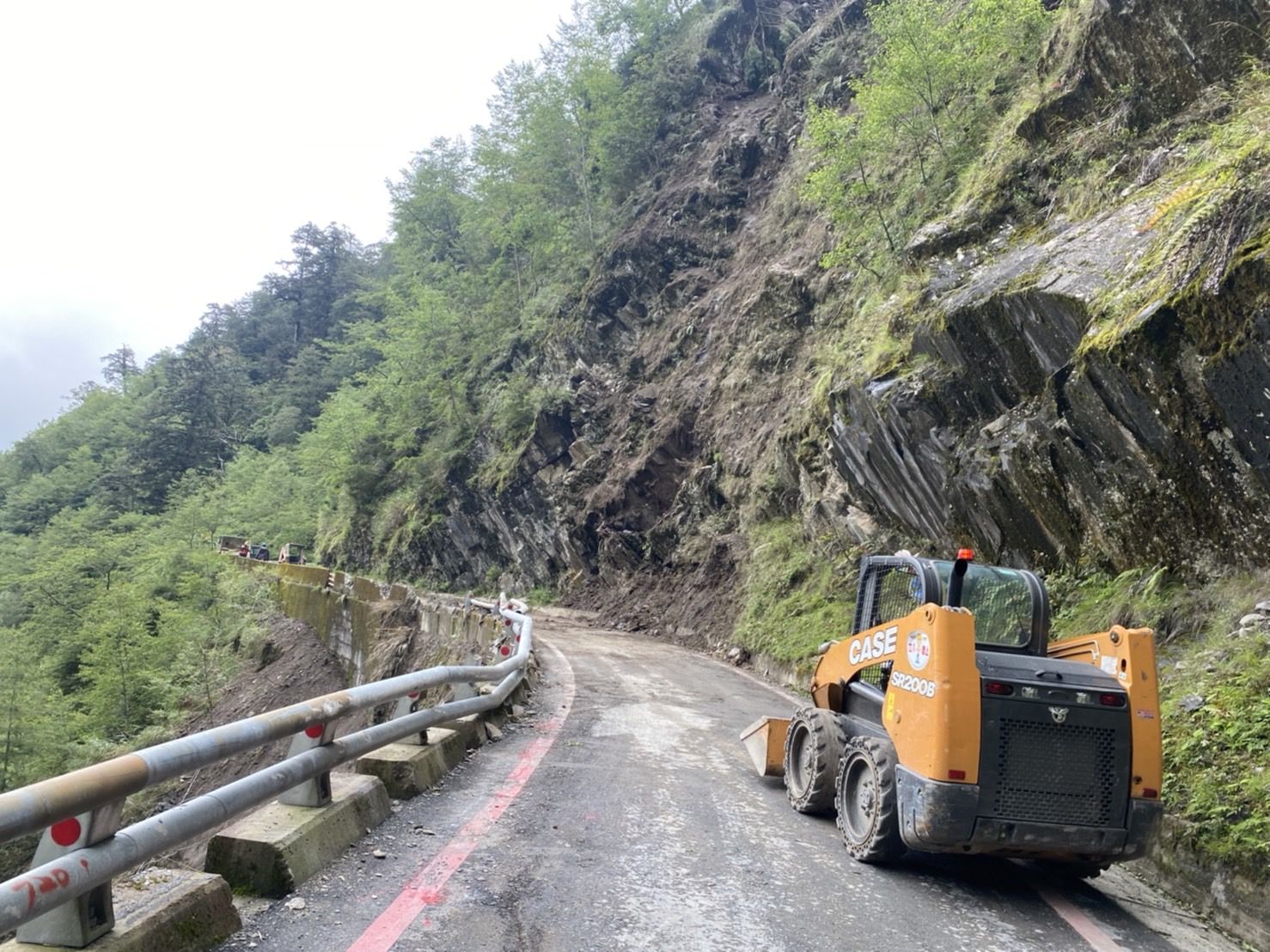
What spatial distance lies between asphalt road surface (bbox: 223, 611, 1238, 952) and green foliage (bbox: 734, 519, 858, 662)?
327 inches

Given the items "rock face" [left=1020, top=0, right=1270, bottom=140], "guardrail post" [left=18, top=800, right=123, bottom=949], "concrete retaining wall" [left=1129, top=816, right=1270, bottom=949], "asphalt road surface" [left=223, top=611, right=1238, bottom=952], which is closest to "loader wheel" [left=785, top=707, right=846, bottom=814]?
"asphalt road surface" [left=223, top=611, right=1238, bottom=952]

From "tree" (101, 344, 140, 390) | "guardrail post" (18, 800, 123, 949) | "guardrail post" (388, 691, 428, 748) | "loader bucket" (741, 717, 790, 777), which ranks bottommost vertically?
"loader bucket" (741, 717, 790, 777)

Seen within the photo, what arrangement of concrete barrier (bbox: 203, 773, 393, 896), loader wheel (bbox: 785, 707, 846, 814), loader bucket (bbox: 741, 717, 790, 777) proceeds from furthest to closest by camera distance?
loader bucket (bbox: 741, 717, 790, 777), loader wheel (bbox: 785, 707, 846, 814), concrete barrier (bbox: 203, 773, 393, 896)

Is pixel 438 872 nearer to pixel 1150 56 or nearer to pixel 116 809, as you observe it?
pixel 116 809

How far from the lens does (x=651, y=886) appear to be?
420 cm

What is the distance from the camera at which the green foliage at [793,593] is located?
15039 mm

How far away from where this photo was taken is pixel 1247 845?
489 cm

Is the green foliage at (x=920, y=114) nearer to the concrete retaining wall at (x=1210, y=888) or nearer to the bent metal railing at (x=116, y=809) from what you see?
the concrete retaining wall at (x=1210, y=888)

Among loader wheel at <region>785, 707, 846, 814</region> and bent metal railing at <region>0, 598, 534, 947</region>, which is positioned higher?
bent metal railing at <region>0, 598, 534, 947</region>

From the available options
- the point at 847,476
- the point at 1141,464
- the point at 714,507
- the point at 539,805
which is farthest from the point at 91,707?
the point at 1141,464

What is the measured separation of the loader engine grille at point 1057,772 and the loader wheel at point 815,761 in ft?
5.02

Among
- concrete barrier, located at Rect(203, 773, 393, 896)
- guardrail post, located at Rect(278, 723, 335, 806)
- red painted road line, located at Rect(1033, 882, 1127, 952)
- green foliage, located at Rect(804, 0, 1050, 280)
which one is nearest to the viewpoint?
concrete barrier, located at Rect(203, 773, 393, 896)

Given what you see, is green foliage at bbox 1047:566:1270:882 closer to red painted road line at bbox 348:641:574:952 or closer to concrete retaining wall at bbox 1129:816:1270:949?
concrete retaining wall at bbox 1129:816:1270:949

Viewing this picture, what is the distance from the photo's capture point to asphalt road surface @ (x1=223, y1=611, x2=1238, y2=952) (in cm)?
353
